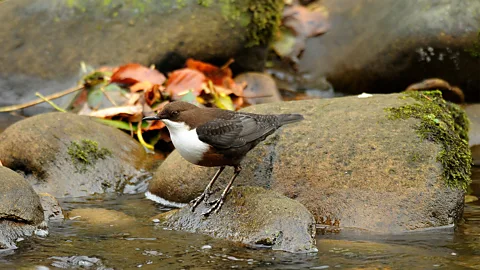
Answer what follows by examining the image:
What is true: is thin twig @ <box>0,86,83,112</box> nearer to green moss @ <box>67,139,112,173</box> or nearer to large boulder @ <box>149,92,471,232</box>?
green moss @ <box>67,139,112,173</box>

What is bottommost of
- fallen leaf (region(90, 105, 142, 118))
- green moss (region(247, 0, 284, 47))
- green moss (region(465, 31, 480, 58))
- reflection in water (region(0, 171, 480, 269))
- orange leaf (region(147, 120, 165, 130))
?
reflection in water (region(0, 171, 480, 269))

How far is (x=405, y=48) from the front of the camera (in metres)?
8.48

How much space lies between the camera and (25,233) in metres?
4.34

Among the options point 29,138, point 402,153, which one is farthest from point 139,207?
point 402,153

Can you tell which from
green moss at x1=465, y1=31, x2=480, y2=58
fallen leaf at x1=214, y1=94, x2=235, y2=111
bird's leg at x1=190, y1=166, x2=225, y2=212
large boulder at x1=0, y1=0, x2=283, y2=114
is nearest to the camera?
bird's leg at x1=190, y1=166, x2=225, y2=212

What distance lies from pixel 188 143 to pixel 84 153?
5.95ft

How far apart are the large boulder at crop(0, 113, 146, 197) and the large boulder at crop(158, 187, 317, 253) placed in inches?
54.5

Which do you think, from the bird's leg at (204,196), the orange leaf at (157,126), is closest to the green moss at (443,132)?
the bird's leg at (204,196)

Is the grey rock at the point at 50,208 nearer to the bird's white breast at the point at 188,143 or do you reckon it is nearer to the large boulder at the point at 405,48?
the bird's white breast at the point at 188,143

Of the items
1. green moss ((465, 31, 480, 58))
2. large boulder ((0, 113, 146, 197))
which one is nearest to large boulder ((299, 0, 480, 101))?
green moss ((465, 31, 480, 58))

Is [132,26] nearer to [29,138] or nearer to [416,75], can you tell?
[29,138]

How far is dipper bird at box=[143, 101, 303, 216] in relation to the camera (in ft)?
14.7

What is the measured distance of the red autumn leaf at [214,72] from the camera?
822 cm

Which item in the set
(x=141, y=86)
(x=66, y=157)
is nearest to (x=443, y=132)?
(x=66, y=157)
